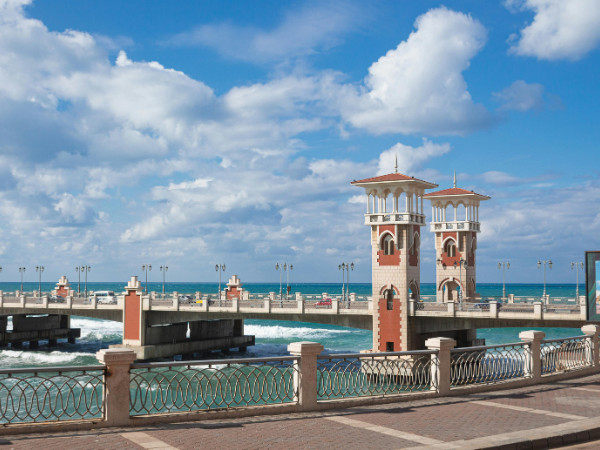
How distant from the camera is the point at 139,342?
60156mm

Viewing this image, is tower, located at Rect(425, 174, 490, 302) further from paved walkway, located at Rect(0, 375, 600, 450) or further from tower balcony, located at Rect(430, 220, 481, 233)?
paved walkway, located at Rect(0, 375, 600, 450)

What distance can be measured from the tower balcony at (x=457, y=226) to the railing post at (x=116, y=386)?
50051mm

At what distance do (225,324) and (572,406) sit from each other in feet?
201

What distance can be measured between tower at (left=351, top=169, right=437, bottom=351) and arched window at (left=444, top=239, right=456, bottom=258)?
900cm

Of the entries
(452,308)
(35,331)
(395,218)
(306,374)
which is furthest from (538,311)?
(35,331)

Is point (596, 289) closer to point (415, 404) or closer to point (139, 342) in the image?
point (415, 404)

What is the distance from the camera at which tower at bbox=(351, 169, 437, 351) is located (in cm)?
4850

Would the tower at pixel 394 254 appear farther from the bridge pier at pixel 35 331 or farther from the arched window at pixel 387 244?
the bridge pier at pixel 35 331

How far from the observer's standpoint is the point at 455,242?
195 ft

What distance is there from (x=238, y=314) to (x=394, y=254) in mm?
16764

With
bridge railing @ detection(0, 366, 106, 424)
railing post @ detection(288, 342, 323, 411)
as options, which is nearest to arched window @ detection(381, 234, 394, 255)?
bridge railing @ detection(0, 366, 106, 424)

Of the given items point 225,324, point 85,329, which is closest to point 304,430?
point 225,324

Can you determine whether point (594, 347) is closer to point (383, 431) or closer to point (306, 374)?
point (306, 374)

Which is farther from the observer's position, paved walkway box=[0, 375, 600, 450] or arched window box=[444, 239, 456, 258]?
arched window box=[444, 239, 456, 258]
